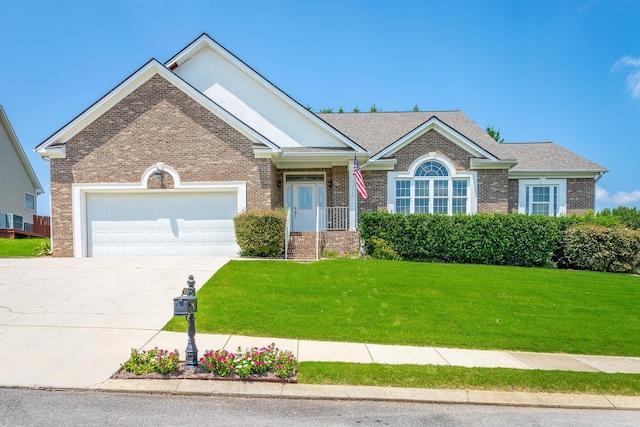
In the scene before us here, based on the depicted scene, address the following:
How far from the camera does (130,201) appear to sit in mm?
14672

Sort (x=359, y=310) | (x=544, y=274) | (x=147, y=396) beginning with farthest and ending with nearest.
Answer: (x=544, y=274)
(x=359, y=310)
(x=147, y=396)

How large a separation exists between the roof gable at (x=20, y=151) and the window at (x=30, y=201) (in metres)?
0.93

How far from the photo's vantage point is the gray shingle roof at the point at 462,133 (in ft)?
61.9

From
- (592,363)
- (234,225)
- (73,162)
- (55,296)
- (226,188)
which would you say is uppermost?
(73,162)

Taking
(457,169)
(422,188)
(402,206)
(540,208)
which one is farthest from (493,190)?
(402,206)

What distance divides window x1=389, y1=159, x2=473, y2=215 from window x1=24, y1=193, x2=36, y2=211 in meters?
25.9

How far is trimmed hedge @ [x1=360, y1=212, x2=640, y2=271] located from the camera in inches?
589

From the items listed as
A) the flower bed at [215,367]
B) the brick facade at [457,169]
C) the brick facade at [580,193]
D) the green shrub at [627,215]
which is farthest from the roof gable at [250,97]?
the green shrub at [627,215]

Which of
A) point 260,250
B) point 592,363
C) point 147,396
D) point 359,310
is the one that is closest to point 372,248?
point 260,250

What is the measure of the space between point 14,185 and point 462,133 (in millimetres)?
28190

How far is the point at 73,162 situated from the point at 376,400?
14.1 metres

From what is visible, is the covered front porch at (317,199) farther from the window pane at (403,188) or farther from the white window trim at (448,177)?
the window pane at (403,188)

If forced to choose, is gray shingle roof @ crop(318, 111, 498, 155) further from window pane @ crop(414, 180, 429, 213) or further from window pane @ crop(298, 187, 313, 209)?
window pane @ crop(298, 187, 313, 209)

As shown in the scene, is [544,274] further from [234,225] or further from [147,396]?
[147,396]
